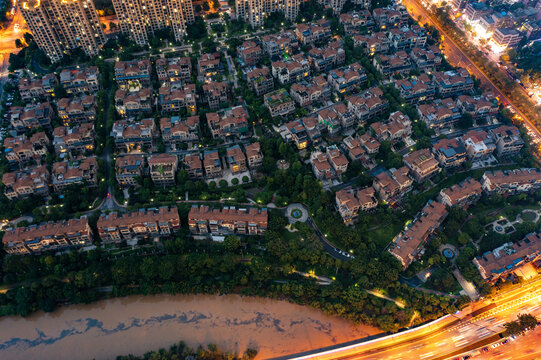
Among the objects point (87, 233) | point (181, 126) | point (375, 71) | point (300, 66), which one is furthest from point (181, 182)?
point (375, 71)

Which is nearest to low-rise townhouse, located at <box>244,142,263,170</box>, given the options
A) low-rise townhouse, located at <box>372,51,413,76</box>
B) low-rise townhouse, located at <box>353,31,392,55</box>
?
low-rise townhouse, located at <box>372,51,413,76</box>

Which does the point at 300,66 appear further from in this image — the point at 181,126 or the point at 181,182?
the point at 181,182

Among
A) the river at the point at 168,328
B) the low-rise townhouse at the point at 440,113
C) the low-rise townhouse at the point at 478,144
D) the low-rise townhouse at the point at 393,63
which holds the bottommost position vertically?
the river at the point at 168,328

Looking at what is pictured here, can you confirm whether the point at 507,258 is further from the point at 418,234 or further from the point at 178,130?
the point at 178,130

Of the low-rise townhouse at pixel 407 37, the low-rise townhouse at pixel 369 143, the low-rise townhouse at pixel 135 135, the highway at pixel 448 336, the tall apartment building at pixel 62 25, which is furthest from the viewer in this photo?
the low-rise townhouse at pixel 407 37

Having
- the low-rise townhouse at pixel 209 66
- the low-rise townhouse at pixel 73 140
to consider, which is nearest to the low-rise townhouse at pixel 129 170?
the low-rise townhouse at pixel 73 140

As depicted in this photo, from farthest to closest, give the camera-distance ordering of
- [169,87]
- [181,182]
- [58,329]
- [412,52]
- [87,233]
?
[412,52] < [169,87] < [181,182] < [87,233] < [58,329]

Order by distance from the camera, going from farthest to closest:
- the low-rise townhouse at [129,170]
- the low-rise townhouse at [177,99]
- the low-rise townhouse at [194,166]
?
the low-rise townhouse at [177,99]
the low-rise townhouse at [194,166]
the low-rise townhouse at [129,170]

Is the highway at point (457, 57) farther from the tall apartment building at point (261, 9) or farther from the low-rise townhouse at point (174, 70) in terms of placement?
the low-rise townhouse at point (174, 70)
